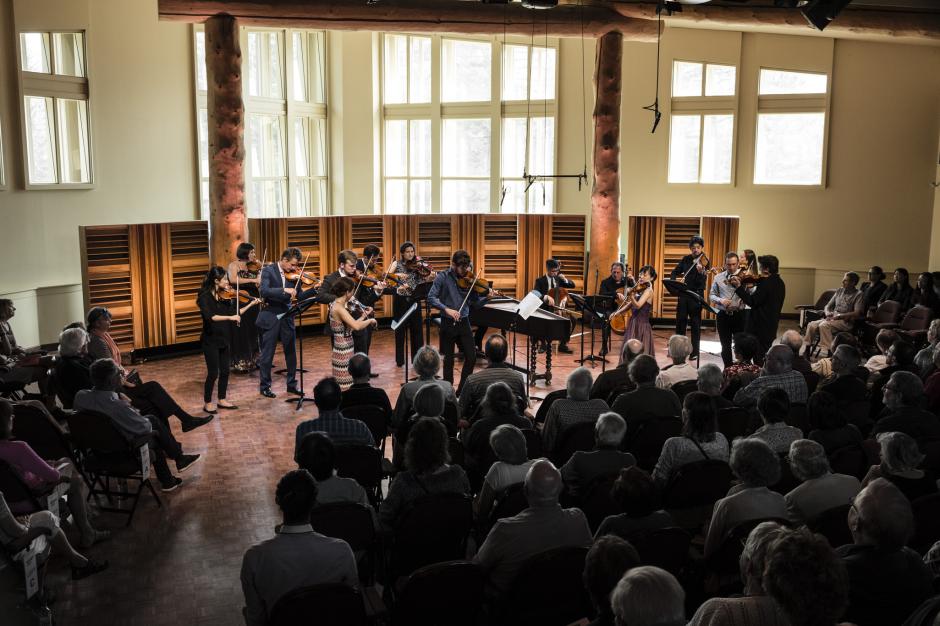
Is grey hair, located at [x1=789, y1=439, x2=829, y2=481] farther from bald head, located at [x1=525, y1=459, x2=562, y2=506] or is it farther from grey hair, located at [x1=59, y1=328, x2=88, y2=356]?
grey hair, located at [x1=59, y1=328, x2=88, y2=356]

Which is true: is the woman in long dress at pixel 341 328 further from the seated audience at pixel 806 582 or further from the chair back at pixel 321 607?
the seated audience at pixel 806 582

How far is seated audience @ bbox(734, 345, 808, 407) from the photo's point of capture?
21.7 ft

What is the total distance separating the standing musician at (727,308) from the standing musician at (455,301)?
10.3 ft

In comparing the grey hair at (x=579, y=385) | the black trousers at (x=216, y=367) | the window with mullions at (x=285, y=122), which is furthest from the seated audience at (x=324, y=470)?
the window with mullions at (x=285, y=122)

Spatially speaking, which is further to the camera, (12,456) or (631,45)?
(631,45)

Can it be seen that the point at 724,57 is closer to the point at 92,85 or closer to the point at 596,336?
the point at 596,336

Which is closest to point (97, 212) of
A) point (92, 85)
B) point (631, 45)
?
point (92, 85)

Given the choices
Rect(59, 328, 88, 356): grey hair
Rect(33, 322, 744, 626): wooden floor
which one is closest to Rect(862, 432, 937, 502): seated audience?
Rect(33, 322, 744, 626): wooden floor

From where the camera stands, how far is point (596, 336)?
13.8 meters

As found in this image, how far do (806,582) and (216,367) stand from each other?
7.53 metres

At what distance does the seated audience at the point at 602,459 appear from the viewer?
498 centimetres

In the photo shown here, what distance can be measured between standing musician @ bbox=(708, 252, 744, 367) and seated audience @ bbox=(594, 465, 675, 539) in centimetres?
733

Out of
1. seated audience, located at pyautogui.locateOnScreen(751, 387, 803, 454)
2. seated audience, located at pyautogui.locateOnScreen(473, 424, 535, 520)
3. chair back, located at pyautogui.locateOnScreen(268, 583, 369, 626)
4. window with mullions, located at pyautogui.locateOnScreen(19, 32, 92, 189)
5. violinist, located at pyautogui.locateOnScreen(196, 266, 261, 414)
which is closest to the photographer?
chair back, located at pyautogui.locateOnScreen(268, 583, 369, 626)

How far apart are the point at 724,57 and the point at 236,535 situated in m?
12.1
